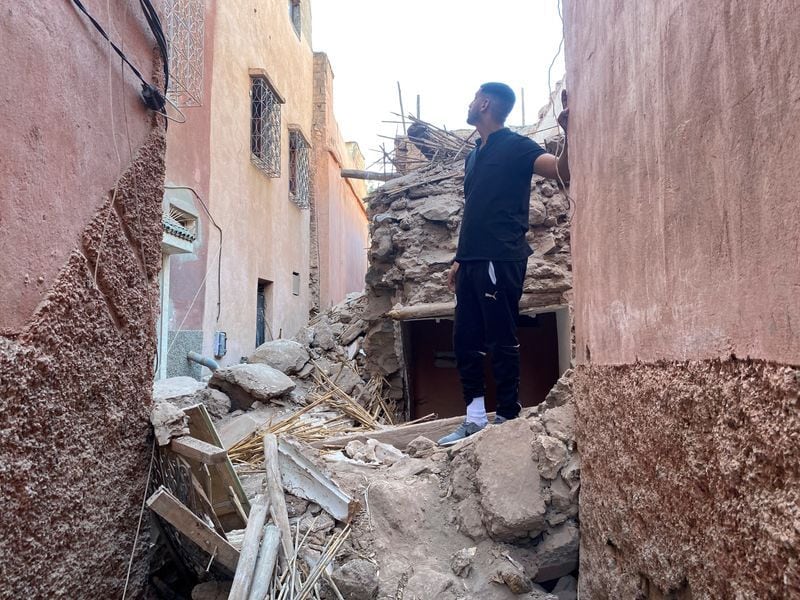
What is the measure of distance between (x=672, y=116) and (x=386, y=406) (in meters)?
5.02

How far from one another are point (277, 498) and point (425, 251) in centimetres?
405

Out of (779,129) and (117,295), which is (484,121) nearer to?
(117,295)

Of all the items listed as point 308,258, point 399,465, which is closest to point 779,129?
point 399,465

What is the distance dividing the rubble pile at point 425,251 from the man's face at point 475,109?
214 centimetres

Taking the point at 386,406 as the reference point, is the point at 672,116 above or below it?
above

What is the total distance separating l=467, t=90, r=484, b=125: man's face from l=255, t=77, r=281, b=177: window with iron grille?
556 centimetres

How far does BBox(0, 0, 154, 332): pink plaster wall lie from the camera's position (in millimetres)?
1504

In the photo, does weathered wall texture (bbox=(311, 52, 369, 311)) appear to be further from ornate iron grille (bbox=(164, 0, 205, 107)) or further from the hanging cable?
the hanging cable

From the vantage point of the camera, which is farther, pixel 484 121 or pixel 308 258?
pixel 308 258

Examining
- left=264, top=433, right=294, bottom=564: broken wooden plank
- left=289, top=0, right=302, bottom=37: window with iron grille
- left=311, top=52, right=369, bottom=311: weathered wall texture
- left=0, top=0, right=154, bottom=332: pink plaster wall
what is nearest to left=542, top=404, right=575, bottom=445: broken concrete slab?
left=264, top=433, right=294, bottom=564: broken wooden plank

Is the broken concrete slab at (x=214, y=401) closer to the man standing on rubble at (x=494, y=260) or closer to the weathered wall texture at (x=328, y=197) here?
the man standing on rubble at (x=494, y=260)

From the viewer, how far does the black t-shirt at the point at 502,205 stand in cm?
319

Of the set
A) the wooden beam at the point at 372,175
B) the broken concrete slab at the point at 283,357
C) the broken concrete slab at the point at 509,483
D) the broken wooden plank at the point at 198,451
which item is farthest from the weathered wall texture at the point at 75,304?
the wooden beam at the point at 372,175

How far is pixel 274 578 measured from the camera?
6.46ft
